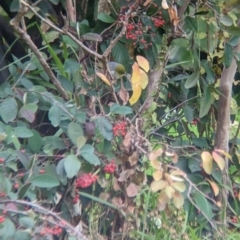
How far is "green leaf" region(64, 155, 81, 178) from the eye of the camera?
1.62 meters

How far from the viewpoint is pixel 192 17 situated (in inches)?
80.9

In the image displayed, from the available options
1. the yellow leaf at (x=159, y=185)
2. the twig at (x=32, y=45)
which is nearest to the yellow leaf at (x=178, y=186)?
the yellow leaf at (x=159, y=185)

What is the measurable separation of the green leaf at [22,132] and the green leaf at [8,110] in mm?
49

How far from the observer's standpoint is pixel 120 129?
5.88ft

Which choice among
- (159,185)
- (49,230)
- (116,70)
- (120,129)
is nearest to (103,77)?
(116,70)

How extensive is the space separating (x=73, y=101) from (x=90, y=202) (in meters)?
0.42

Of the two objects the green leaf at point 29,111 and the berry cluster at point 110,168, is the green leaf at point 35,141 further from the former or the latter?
the berry cluster at point 110,168

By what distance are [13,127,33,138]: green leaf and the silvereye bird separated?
33 cm

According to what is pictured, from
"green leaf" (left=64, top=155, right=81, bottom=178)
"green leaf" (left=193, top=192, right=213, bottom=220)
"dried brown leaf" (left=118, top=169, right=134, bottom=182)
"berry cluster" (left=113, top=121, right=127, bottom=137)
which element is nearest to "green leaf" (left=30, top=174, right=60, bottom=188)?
"green leaf" (left=64, top=155, right=81, bottom=178)

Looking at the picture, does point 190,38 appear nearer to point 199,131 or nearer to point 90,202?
point 199,131

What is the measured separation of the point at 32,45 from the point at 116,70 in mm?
266

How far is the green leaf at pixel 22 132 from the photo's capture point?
166cm

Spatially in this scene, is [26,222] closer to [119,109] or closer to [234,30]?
[119,109]

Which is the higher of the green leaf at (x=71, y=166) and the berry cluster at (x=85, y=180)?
the green leaf at (x=71, y=166)
